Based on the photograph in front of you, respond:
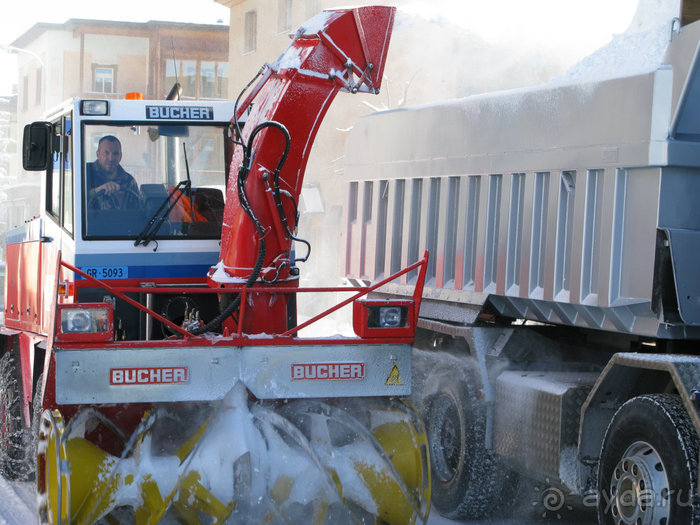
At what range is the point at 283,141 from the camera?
20.5 feet

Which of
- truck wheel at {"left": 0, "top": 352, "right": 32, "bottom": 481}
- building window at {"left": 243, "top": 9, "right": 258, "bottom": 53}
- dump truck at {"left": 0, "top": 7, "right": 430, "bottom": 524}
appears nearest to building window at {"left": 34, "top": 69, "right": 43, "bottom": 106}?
building window at {"left": 243, "top": 9, "right": 258, "bottom": 53}

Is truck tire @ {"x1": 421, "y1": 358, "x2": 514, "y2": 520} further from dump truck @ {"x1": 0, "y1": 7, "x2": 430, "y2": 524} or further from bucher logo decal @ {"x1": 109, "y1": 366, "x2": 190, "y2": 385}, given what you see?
bucher logo decal @ {"x1": 109, "y1": 366, "x2": 190, "y2": 385}

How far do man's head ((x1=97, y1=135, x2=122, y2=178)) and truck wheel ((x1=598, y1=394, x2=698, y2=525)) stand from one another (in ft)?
12.2

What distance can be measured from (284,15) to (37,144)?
22.4m

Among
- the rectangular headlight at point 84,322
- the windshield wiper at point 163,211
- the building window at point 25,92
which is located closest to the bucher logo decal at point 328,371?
the rectangular headlight at point 84,322

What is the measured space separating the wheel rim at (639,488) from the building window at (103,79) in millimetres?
46023

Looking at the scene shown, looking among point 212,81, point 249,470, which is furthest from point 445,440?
point 212,81

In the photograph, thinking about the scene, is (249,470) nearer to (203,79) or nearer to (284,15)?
(284,15)

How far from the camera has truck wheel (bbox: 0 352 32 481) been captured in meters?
7.93

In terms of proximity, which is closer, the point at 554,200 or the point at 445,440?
the point at 554,200

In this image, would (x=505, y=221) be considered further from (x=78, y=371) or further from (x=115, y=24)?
(x=115, y=24)

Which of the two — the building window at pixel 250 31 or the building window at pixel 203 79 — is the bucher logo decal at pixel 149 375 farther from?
the building window at pixel 203 79

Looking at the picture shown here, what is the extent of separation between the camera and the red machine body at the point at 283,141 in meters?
6.22

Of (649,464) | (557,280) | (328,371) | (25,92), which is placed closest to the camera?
(649,464)
